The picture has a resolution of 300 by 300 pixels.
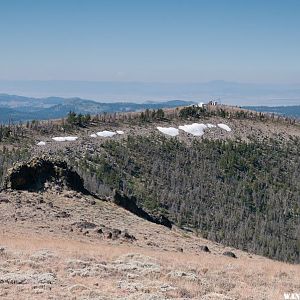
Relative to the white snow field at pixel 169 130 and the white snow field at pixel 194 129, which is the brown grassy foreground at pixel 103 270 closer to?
the white snow field at pixel 169 130

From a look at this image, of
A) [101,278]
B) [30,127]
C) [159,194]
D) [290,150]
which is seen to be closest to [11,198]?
[101,278]

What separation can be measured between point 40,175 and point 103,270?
26.7m

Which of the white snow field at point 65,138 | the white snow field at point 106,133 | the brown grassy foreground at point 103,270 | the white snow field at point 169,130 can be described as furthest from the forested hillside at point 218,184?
the brown grassy foreground at point 103,270

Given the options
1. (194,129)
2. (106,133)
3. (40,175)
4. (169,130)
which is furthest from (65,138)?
(40,175)

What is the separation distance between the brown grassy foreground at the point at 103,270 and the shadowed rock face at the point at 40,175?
701 centimetres

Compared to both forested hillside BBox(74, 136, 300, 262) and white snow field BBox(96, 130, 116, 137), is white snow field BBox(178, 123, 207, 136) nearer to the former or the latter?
forested hillside BBox(74, 136, 300, 262)

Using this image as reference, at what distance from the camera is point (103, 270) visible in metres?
22.0

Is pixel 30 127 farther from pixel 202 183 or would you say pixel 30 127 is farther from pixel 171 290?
pixel 171 290

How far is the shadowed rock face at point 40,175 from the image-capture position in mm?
45438

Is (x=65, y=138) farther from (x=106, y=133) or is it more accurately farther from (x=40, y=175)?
(x=40, y=175)

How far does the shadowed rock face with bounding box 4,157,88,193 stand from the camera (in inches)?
1789

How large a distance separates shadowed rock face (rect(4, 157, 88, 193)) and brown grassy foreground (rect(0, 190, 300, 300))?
7011 millimetres

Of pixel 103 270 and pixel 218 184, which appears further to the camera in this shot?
pixel 218 184

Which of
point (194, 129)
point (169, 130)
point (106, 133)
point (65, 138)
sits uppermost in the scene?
point (194, 129)
